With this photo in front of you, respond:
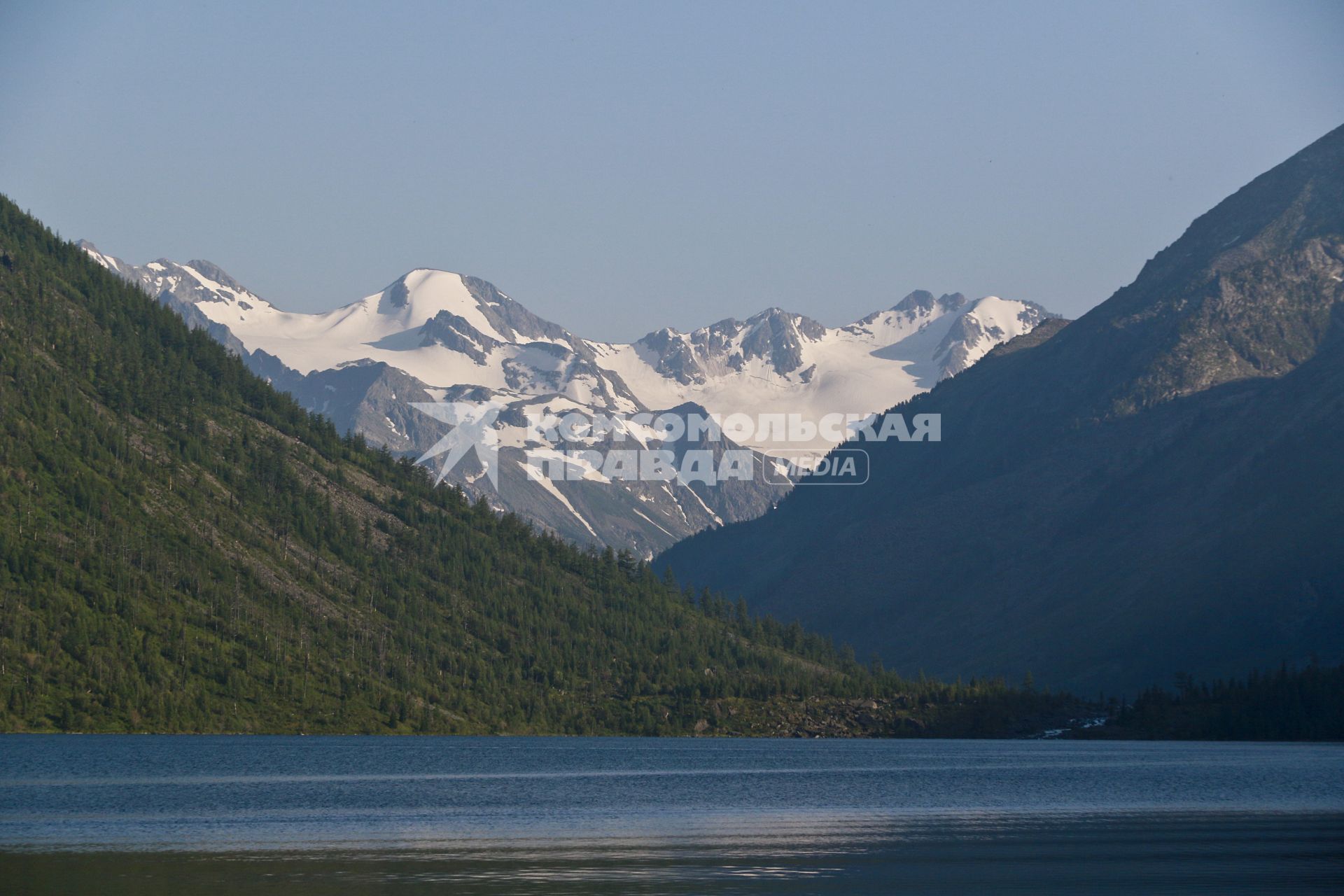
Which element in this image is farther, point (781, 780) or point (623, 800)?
point (781, 780)

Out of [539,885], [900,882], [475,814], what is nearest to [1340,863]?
[900,882]

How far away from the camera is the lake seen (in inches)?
3679

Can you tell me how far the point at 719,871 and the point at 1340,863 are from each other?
128 ft

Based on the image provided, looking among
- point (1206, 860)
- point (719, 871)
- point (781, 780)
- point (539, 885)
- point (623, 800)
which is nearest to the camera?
point (539, 885)

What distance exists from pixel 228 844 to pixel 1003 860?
52.0 meters

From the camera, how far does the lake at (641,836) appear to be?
93438 mm

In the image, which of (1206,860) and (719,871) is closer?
(719,871)

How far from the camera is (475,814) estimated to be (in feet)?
458

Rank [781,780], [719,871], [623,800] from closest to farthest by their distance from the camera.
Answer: [719,871], [623,800], [781,780]

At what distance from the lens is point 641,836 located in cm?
12031

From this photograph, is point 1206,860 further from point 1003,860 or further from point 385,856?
point 385,856

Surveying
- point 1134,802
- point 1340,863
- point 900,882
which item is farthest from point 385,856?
point 1134,802

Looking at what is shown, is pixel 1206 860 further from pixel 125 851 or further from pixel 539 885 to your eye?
pixel 125 851

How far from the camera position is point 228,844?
11162cm
